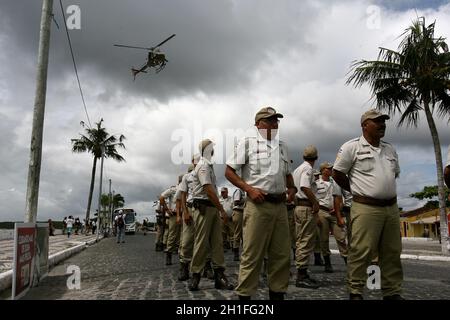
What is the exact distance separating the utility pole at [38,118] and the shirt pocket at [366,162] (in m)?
5.39

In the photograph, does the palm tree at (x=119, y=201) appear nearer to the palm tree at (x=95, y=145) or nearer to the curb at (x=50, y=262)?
the palm tree at (x=95, y=145)

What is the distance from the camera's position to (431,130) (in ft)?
47.2

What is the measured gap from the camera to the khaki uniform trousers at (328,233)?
7504 millimetres

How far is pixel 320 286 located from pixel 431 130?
1063 cm

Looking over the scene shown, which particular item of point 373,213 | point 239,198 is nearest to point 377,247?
point 373,213

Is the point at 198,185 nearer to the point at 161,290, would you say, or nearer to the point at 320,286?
the point at 161,290

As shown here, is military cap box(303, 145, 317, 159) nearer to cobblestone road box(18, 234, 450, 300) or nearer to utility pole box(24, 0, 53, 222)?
cobblestone road box(18, 234, 450, 300)

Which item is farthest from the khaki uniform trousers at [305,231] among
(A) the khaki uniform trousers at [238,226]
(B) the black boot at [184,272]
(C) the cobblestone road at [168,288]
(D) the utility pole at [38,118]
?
(D) the utility pole at [38,118]

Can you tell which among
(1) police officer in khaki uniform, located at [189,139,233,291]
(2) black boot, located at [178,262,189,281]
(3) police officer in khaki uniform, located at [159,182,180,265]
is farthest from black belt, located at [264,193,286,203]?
(3) police officer in khaki uniform, located at [159,182,180,265]

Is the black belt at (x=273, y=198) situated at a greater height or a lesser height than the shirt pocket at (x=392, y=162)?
lesser

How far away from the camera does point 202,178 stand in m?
5.68

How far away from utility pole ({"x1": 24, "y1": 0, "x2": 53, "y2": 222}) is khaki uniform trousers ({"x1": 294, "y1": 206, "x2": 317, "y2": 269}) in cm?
435

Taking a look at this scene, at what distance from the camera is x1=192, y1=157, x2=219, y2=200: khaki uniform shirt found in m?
5.68
